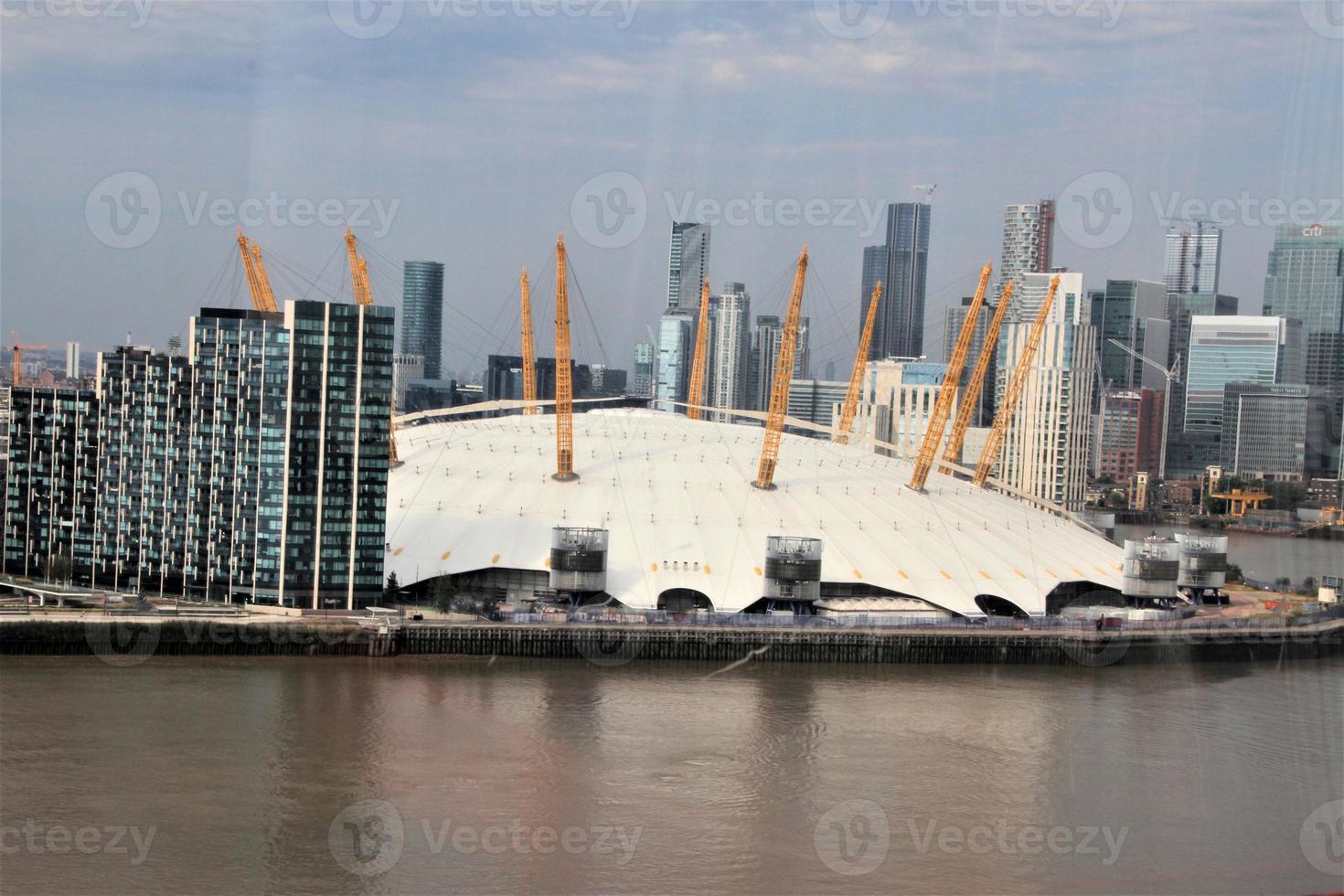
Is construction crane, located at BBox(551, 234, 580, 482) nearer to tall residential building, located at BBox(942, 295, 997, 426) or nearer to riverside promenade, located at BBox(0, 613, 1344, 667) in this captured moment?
riverside promenade, located at BBox(0, 613, 1344, 667)

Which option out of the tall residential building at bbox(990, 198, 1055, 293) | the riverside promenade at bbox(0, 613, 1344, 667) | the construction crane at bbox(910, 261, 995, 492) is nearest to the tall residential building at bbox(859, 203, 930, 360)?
the tall residential building at bbox(990, 198, 1055, 293)

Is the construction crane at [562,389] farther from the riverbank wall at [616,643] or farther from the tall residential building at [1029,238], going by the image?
the tall residential building at [1029,238]

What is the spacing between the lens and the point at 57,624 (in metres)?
18.7

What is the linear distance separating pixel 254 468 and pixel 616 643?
16.2 feet

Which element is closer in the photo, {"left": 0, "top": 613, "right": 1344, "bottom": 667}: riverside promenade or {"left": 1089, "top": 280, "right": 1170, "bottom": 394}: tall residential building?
{"left": 0, "top": 613, "right": 1344, "bottom": 667}: riverside promenade

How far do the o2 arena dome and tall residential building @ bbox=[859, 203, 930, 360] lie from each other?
51215 mm

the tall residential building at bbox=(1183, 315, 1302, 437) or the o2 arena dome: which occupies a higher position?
the tall residential building at bbox=(1183, 315, 1302, 437)

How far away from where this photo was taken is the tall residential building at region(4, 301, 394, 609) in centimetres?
1998

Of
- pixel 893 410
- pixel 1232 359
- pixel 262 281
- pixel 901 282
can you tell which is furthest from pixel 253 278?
pixel 901 282

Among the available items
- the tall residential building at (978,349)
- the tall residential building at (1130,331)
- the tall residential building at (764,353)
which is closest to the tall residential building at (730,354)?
the tall residential building at (764,353)

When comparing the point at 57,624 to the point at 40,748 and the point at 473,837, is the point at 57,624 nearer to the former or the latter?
the point at 40,748

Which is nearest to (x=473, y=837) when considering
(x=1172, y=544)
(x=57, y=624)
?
(x=57, y=624)

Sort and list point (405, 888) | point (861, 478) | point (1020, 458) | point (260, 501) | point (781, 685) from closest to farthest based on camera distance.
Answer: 1. point (405, 888)
2. point (781, 685)
3. point (260, 501)
4. point (861, 478)
5. point (1020, 458)

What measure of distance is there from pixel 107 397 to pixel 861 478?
10867 mm
